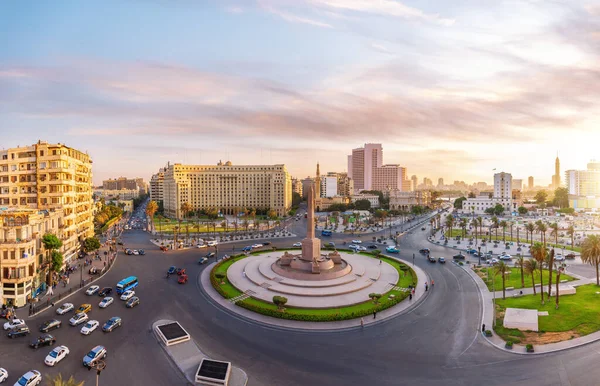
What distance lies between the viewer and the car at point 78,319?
34.9 meters

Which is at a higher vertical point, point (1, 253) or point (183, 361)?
point (1, 253)

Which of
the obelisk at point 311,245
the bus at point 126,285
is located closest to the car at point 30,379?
the bus at point 126,285

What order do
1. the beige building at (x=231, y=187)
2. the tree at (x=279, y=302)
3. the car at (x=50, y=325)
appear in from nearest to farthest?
the car at (x=50, y=325) → the tree at (x=279, y=302) → the beige building at (x=231, y=187)

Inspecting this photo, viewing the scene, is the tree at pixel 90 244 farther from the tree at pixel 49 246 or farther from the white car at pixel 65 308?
the white car at pixel 65 308

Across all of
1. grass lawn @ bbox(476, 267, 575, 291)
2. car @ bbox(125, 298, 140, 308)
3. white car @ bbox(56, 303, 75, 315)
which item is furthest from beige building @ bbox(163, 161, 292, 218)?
white car @ bbox(56, 303, 75, 315)

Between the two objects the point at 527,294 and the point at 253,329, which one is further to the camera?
the point at 527,294

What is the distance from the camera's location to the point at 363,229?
373ft

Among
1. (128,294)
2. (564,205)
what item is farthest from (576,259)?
(564,205)

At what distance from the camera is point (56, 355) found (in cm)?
2805

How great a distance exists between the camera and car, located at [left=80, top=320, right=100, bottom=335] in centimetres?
3294

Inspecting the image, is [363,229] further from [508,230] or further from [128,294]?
[128,294]

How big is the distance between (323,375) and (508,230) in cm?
10906

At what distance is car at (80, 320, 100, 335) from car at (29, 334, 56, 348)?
8.05 feet

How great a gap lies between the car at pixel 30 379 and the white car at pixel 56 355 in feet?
6.49
